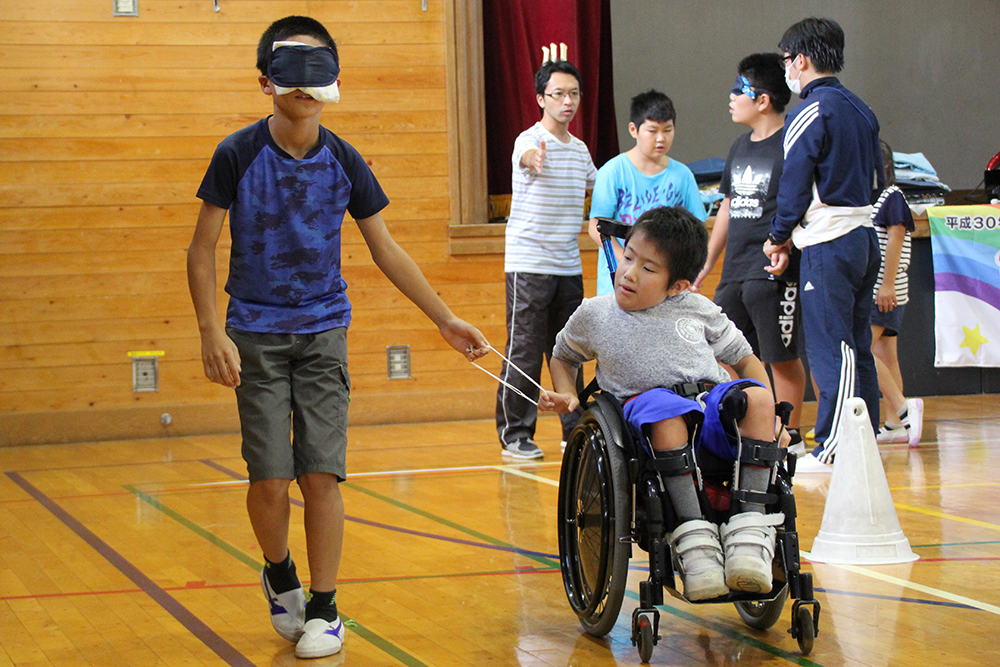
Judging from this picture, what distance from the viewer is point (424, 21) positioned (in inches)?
232

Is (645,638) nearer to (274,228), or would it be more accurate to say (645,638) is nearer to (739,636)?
(739,636)

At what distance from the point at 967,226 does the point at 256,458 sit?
16.9ft

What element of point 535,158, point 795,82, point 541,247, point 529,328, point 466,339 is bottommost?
point 529,328

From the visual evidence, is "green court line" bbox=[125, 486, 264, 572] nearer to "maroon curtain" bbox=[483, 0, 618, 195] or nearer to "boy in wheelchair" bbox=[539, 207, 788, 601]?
"boy in wheelchair" bbox=[539, 207, 788, 601]

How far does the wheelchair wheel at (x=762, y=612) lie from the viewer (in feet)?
6.94

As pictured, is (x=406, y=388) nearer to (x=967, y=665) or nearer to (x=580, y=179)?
(x=580, y=179)

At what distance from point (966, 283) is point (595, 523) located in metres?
4.79

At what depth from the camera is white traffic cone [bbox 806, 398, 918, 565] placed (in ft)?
8.97

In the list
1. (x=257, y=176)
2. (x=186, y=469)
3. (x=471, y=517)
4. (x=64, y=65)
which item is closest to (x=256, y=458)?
(x=257, y=176)

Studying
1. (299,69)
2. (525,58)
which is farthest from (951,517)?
(525,58)

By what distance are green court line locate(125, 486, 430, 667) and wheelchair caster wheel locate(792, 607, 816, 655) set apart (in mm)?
685

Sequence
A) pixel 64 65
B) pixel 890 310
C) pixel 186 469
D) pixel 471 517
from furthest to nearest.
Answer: pixel 64 65 < pixel 890 310 < pixel 186 469 < pixel 471 517

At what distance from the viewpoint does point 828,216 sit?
3.92 meters

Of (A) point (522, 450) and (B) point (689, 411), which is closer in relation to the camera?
(B) point (689, 411)
